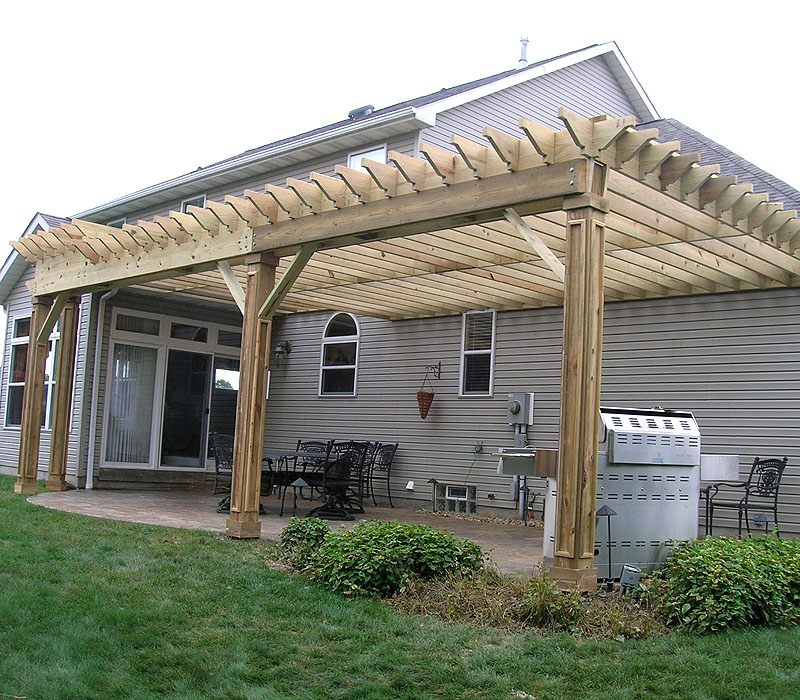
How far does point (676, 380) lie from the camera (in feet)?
30.9

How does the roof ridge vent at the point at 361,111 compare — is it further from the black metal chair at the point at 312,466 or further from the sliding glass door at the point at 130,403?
the black metal chair at the point at 312,466

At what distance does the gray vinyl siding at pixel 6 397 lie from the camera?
12.5m

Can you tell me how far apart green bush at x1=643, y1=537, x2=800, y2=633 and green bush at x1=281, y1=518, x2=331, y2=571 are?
236 cm

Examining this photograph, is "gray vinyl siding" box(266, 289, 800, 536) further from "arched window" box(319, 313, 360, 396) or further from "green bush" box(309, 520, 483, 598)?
"green bush" box(309, 520, 483, 598)

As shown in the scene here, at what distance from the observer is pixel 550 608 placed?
482cm

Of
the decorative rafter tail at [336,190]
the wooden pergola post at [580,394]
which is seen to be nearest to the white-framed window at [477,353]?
the decorative rafter tail at [336,190]

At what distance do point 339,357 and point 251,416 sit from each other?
18.0 feet

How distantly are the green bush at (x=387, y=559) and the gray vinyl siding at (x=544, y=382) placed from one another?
4.19 metres

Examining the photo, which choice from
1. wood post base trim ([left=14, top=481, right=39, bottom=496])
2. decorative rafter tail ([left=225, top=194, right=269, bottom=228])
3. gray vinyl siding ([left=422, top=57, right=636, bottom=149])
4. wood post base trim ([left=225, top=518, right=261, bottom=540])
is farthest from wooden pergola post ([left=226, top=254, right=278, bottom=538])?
wood post base trim ([left=14, top=481, right=39, bottom=496])

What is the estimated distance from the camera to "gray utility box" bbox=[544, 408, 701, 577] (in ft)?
19.2

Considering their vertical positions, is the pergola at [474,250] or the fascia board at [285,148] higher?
the fascia board at [285,148]

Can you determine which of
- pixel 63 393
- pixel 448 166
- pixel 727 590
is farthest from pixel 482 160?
pixel 63 393

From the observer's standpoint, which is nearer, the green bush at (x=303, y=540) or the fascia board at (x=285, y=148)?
the green bush at (x=303, y=540)

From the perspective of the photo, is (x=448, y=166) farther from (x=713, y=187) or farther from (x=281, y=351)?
(x=281, y=351)
